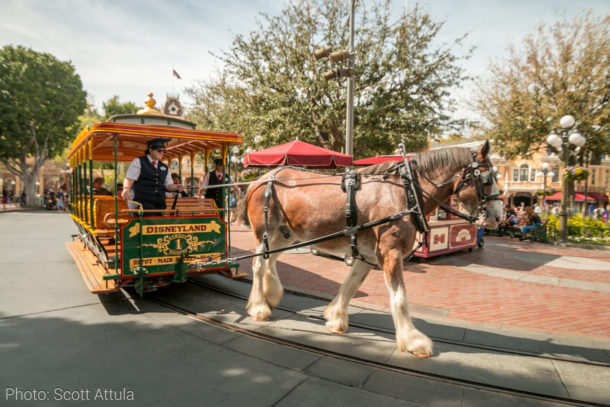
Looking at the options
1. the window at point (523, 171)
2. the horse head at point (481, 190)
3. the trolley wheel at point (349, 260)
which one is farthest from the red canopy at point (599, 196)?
the trolley wheel at point (349, 260)

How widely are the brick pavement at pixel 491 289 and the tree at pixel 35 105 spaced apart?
28154mm

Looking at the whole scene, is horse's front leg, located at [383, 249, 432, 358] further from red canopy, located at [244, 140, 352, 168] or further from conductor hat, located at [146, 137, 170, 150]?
red canopy, located at [244, 140, 352, 168]

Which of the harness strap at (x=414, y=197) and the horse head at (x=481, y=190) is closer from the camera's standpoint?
the horse head at (x=481, y=190)

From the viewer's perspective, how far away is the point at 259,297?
4711 mm

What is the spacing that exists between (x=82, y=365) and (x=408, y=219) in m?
3.74

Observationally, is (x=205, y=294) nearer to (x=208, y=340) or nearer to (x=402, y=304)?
(x=208, y=340)

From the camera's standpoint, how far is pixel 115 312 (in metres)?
4.89

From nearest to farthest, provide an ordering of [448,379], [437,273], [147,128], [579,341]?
[448,379]
[579,341]
[147,128]
[437,273]

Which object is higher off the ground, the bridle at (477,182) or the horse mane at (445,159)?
the horse mane at (445,159)

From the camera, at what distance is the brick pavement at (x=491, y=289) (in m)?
5.03

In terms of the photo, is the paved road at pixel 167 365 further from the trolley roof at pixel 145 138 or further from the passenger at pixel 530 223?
the passenger at pixel 530 223

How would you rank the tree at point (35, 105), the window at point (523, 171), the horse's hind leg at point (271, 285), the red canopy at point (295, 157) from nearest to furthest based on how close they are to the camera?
the horse's hind leg at point (271, 285) → the red canopy at point (295, 157) → the tree at point (35, 105) → the window at point (523, 171)

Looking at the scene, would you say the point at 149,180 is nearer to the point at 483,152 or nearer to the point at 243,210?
the point at 243,210

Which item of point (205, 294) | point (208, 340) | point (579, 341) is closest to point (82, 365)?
point (208, 340)
